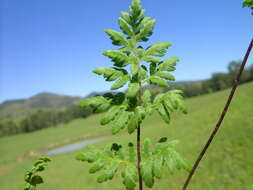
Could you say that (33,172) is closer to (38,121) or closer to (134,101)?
(134,101)

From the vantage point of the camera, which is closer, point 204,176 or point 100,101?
point 100,101

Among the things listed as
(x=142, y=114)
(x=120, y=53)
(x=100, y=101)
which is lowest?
(x=142, y=114)

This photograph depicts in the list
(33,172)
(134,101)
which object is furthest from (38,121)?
(134,101)

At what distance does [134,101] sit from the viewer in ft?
6.16

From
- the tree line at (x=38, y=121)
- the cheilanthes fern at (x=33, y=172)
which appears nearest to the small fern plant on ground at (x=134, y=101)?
the cheilanthes fern at (x=33, y=172)

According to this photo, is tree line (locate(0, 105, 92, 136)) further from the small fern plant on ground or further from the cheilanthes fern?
the small fern plant on ground

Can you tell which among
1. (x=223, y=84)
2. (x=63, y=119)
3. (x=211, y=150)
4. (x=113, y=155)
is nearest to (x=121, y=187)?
(x=211, y=150)

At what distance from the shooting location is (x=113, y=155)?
2025mm

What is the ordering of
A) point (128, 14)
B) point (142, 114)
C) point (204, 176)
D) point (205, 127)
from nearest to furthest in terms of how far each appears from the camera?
point (142, 114) < point (128, 14) < point (204, 176) < point (205, 127)

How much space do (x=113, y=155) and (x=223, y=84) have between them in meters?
138

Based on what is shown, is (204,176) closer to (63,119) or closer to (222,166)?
(222,166)

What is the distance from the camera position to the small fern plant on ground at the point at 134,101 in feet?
5.71

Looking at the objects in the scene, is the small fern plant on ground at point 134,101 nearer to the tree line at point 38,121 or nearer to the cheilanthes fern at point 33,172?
the cheilanthes fern at point 33,172

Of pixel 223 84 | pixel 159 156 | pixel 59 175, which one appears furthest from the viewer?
pixel 223 84
